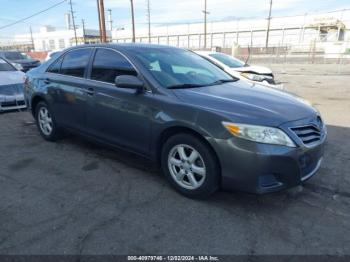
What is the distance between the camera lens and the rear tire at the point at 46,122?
17.2 feet

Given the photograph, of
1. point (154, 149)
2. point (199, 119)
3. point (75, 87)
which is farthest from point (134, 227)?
point (75, 87)

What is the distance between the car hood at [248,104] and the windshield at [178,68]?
0.22m

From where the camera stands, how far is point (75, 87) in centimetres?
454

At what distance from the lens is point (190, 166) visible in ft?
11.0

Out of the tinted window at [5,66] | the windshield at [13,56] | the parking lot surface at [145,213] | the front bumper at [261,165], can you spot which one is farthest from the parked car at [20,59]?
the front bumper at [261,165]

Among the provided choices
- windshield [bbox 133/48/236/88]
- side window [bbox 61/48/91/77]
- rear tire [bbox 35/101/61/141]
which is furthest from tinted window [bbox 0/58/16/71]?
windshield [bbox 133/48/236/88]

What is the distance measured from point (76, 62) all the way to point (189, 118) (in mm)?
2396

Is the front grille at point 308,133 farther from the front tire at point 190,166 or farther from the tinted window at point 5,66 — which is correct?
the tinted window at point 5,66

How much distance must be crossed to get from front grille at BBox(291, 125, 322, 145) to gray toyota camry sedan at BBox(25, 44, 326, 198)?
0.03 ft

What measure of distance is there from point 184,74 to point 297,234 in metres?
2.20

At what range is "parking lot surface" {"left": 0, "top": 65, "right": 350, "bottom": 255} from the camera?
2.71 meters

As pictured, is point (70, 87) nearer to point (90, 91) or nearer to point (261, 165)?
point (90, 91)

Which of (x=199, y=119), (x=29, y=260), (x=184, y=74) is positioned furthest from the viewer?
(x=184, y=74)

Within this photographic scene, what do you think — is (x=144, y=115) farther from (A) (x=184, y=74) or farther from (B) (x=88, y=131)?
(B) (x=88, y=131)
